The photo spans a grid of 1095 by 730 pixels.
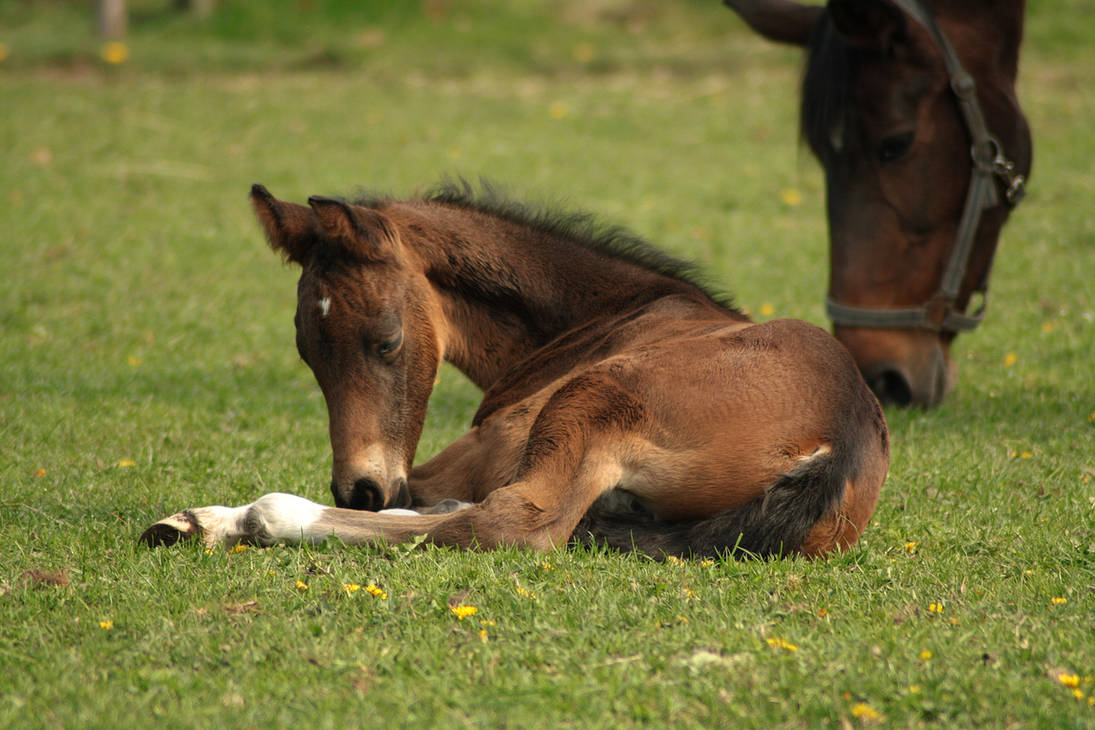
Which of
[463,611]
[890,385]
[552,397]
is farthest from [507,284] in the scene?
[890,385]

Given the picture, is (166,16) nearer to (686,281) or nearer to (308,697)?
(686,281)

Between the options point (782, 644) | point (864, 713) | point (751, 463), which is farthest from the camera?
point (751, 463)

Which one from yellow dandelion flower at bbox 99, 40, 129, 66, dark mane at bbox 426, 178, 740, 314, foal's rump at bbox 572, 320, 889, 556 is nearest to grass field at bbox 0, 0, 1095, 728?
foal's rump at bbox 572, 320, 889, 556

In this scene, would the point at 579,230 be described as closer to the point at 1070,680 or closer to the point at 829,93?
the point at 829,93

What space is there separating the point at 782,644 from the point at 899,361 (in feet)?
11.4

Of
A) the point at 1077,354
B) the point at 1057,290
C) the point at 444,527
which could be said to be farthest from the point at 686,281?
the point at 1057,290

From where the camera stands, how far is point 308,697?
294 cm

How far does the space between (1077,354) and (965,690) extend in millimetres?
5666

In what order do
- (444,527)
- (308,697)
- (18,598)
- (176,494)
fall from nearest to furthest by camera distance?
1. (308,697)
2. (18,598)
3. (444,527)
4. (176,494)

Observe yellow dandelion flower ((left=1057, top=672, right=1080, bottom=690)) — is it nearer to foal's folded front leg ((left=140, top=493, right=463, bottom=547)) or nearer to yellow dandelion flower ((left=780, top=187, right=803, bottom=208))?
foal's folded front leg ((left=140, top=493, right=463, bottom=547))

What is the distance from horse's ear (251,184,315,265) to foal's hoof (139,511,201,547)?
123 cm

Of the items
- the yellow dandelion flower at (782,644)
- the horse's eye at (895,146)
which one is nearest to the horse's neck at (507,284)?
the horse's eye at (895,146)

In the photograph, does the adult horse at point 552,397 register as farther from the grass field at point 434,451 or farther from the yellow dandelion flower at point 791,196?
the yellow dandelion flower at point 791,196

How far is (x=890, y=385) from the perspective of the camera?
655cm
